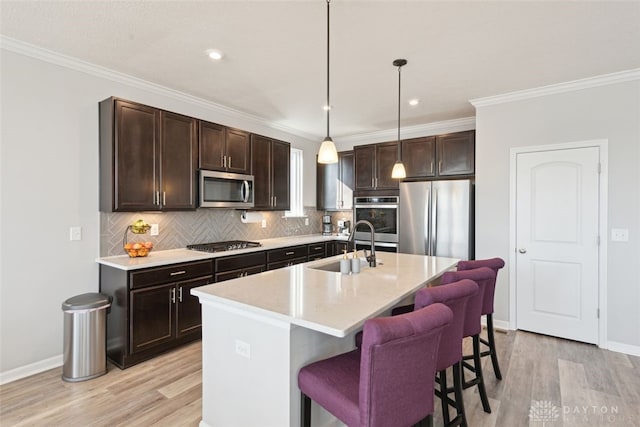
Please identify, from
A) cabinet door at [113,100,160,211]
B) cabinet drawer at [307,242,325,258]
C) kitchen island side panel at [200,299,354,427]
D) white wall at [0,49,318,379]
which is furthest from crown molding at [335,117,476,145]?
kitchen island side panel at [200,299,354,427]

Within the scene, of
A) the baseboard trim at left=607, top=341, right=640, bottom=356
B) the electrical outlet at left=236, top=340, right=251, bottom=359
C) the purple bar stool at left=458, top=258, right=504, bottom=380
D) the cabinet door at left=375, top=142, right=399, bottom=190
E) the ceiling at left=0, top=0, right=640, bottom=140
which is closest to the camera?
the electrical outlet at left=236, top=340, right=251, bottom=359

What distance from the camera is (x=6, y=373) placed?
2.56 metres

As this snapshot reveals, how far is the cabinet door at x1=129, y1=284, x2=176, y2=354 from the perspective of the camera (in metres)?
2.80

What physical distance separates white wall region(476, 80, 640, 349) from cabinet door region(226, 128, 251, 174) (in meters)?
2.88

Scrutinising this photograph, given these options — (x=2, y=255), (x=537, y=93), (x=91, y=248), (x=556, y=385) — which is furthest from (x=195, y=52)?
Result: (x=556, y=385)

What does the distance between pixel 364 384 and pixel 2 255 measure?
2.97 metres

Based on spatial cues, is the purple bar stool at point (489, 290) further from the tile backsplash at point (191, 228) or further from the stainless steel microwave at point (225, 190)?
the tile backsplash at point (191, 228)

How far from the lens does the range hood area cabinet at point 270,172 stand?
14.0 feet

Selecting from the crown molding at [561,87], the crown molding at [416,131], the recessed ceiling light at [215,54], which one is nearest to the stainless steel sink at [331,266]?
the recessed ceiling light at [215,54]

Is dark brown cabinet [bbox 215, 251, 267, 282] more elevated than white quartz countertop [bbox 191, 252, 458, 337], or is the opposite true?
white quartz countertop [bbox 191, 252, 458, 337]

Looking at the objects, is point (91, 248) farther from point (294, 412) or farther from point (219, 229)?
point (294, 412)

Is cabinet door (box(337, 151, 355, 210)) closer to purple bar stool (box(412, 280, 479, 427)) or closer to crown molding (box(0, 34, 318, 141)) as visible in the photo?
crown molding (box(0, 34, 318, 141))

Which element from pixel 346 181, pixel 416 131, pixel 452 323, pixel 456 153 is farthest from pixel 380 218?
pixel 452 323

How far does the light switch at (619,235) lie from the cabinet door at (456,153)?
155 centimetres
